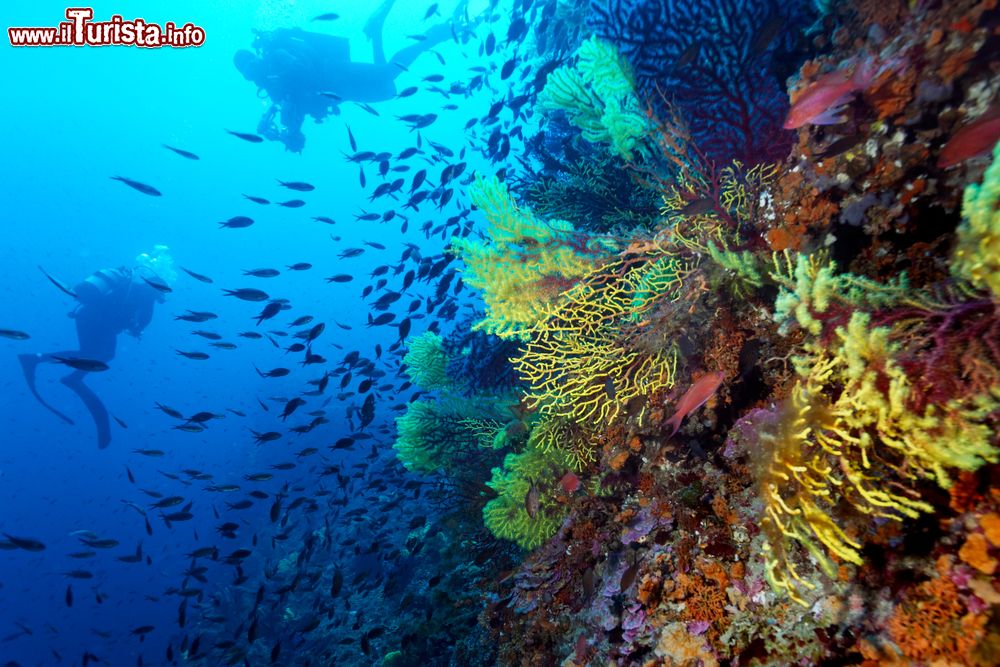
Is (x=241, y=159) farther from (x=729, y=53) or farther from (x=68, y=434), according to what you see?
(x=729, y=53)

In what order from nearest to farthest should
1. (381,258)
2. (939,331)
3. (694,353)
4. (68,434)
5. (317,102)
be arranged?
(939,331), (694,353), (317,102), (68,434), (381,258)

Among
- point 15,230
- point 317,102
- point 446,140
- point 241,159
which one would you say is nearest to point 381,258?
point 446,140

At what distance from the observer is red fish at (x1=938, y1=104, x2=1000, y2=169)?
1.70m

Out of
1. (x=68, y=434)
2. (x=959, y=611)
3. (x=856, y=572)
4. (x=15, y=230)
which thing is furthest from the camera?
(x=15, y=230)

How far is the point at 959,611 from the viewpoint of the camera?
1.44 metres

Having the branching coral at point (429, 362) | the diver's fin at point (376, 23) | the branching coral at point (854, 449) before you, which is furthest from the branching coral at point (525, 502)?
the diver's fin at point (376, 23)

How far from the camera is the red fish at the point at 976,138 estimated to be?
1.70 m

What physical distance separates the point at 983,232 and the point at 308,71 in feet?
68.0

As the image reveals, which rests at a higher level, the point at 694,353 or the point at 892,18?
the point at 892,18

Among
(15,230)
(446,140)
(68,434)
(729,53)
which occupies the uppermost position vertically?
(15,230)

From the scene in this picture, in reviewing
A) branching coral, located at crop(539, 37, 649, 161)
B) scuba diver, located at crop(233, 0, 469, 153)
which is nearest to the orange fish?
branching coral, located at crop(539, 37, 649, 161)

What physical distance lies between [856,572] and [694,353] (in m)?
1.71

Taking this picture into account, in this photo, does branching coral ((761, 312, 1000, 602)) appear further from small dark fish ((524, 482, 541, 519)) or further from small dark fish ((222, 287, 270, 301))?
small dark fish ((222, 287, 270, 301))

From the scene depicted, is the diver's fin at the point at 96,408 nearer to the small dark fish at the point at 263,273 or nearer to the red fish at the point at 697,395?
the small dark fish at the point at 263,273
